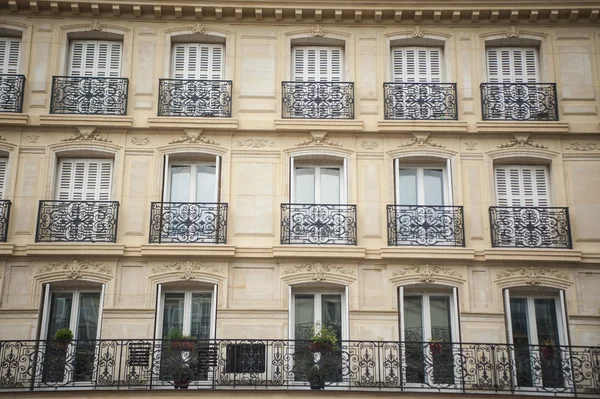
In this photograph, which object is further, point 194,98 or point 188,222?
point 194,98

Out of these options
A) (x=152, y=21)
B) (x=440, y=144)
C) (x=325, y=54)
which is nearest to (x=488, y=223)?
(x=440, y=144)

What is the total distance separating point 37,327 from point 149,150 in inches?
168

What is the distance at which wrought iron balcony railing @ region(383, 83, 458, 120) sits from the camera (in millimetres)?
15953

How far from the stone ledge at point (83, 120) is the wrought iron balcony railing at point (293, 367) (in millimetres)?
4601

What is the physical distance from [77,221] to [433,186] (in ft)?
24.8

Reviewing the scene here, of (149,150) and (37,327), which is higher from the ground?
(149,150)

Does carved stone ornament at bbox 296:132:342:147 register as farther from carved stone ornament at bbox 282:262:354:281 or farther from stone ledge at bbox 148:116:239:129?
carved stone ornament at bbox 282:262:354:281

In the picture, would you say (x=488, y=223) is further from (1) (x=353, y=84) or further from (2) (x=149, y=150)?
(2) (x=149, y=150)

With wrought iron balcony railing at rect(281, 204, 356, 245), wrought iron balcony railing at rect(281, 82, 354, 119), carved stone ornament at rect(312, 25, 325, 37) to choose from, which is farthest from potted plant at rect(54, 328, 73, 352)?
carved stone ornament at rect(312, 25, 325, 37)

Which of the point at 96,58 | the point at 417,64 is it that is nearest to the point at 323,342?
the point at 417,64

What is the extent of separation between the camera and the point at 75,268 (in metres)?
14.6

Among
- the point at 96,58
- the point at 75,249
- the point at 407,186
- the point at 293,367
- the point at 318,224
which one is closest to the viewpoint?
the point at 293,367

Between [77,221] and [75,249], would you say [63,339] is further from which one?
[77,221]

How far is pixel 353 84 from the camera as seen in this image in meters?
16.2
